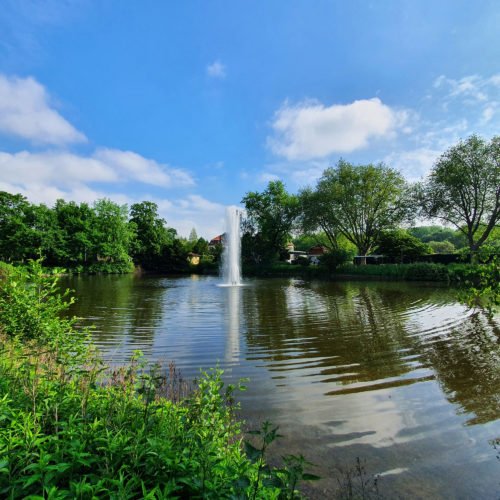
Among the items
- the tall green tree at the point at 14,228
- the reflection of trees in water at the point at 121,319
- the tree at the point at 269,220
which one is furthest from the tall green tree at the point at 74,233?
the reflection of trees in water at the point at 121,319

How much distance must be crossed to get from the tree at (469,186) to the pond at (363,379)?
24.3 meters

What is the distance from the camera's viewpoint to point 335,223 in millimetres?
43594

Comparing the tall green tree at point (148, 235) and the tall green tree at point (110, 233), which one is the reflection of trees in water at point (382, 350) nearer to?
the tall green tree at point (110, 233)

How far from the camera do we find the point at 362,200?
133 ft

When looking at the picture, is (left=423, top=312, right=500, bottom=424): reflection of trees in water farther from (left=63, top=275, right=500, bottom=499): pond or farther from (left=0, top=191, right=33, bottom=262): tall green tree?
(left=0, top=191, right=33, bottom=262): tall green tree

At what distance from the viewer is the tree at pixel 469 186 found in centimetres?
3091

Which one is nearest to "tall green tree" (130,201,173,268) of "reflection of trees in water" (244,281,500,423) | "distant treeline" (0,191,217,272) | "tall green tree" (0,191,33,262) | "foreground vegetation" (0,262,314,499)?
"distant treeline" (0,191,217,272)

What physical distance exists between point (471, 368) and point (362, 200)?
120 feet

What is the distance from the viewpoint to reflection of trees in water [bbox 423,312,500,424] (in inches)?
192

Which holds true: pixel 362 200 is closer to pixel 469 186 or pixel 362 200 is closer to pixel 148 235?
pixel 469 186

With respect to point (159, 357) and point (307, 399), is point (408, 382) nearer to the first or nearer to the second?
point (307, 399)

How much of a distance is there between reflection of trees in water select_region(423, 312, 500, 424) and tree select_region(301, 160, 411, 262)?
3166 cm

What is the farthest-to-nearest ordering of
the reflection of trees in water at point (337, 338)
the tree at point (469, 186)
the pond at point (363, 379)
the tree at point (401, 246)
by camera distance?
1. the tree at point (401, 246)
2. the tree at point (469, 186)
3. the reflection of trees in water at point (337, 338)
4. the pond at point (363, 379)

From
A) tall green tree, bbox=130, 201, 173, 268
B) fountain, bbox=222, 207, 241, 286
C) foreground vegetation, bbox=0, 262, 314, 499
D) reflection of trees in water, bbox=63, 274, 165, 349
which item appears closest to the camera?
foreground vegetation, bbox=0, 262, 314, 499
